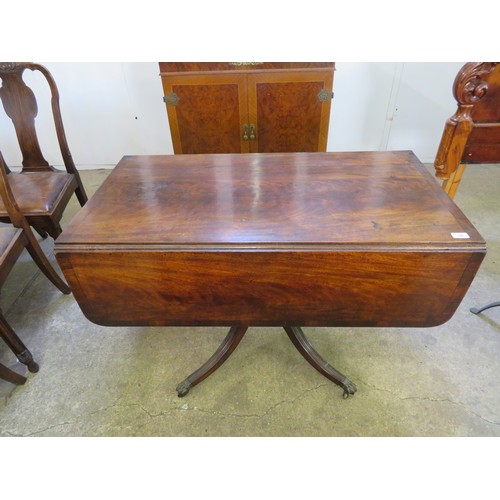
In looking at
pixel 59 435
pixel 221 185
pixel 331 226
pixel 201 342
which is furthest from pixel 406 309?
pixel 59 435

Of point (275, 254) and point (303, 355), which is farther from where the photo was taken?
point (303, 355)

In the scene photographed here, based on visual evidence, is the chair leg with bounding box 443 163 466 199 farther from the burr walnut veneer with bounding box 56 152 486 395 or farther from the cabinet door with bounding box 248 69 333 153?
the cabinet door with bounding box 248 69 333 153

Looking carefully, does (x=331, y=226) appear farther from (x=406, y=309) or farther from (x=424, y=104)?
(x=424, y=104)

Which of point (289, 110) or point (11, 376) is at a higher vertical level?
point (289, 110)

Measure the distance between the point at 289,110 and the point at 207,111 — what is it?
0.50 m

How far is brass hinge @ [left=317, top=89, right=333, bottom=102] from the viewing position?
2047 millimetres

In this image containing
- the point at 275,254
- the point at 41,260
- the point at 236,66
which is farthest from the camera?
the point at 236,66

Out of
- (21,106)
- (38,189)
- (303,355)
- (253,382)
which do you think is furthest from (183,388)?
(21,106)

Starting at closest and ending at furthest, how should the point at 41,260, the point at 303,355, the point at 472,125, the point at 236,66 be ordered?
the point at 472,125
the point at 303,355
the point at 41,260
the point at 236,66

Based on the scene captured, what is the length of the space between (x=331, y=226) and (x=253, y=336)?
2.63ft

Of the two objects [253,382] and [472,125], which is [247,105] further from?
[253,382]

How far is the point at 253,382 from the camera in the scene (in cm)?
140

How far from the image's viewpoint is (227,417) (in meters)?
1.29

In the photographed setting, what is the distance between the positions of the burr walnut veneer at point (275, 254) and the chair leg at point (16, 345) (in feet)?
1.74
